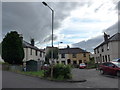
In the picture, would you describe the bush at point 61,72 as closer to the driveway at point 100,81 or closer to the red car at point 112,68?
the driveway at point 100,81

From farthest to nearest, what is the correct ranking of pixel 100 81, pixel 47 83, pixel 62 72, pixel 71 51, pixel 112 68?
1. pixel 71 51
2. pixel 112 68
3. pixel 62 72
4. pixel 100 81
5. pixel 47 83

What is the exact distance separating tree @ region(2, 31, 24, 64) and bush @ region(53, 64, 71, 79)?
16415mm

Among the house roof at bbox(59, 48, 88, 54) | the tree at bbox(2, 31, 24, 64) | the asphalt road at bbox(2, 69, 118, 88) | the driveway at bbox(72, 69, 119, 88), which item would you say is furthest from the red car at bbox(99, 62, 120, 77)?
the house roof at bbox(59, 48, 88, 54)

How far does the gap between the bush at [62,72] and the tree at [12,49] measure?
16.4 metres

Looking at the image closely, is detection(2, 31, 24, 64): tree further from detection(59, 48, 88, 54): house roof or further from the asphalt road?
detection(59, 48, 88, 54): house roof

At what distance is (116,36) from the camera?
46688 mm

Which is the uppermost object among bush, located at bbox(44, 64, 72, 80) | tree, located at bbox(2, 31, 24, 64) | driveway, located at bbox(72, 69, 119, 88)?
tree, located at bbox(2, 31, 24, 64)

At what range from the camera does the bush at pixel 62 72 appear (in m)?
19.0

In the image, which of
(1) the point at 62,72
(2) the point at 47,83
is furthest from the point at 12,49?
(2) the point at 47,83

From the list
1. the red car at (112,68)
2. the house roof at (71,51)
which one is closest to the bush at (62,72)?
the red car at (112,68)

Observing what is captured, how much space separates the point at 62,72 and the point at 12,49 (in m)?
17.7

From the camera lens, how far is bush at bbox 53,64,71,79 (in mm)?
19031

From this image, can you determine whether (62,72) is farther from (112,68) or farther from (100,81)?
(112,68)

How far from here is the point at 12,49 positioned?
34.4m
